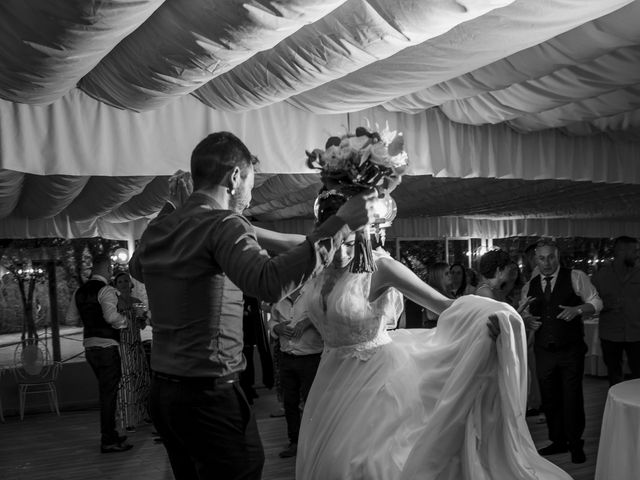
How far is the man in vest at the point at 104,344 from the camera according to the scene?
6719mm

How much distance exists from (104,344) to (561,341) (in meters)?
3.95

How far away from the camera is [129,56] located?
3.42 meters

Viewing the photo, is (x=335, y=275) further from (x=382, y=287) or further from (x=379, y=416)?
(x=379, y=416)

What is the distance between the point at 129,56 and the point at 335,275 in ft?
4.57

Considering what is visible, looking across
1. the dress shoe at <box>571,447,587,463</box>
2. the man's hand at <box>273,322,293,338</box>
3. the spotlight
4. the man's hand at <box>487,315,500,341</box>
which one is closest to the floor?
the dress shoe at <box>571,447,587,463</box>

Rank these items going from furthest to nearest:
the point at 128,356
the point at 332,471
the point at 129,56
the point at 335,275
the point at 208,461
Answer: the point at 128,356 → the point at 335,275 → the point at 129,56 → the point at 332,471 → the point at 208,461

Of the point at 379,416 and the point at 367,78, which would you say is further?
the point at 367,78

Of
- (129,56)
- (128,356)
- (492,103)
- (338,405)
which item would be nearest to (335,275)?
(338,405)

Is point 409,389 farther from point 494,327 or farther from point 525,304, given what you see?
point 525,304

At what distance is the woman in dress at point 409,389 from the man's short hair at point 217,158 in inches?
42.8

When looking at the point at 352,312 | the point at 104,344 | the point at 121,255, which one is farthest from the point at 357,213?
the point at 121,255

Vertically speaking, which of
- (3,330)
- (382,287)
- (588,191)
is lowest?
(3,330)

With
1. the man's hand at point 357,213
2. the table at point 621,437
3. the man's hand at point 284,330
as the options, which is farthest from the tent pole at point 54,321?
the man's hand at point 357,213

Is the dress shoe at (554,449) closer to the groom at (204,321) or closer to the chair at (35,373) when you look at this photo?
the groom at (204,321)
